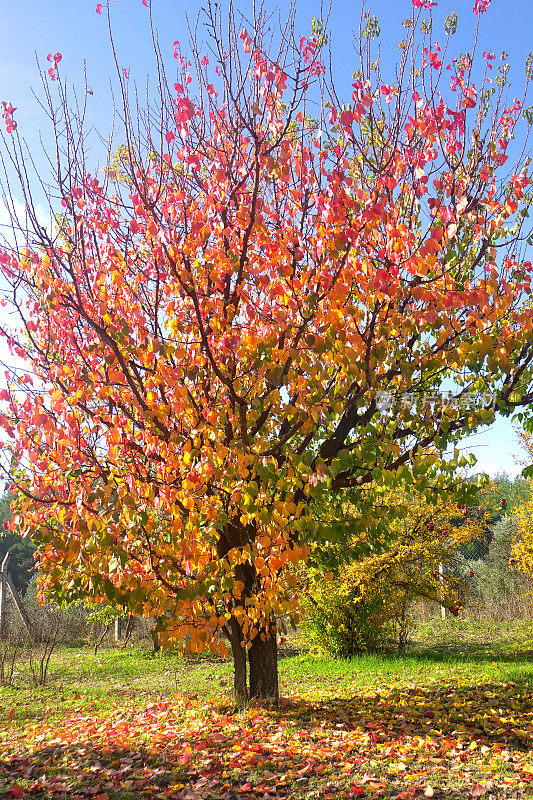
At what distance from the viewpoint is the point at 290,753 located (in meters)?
4.64

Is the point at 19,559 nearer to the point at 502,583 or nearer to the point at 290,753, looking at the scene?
the point at 502,583

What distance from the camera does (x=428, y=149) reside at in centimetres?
470

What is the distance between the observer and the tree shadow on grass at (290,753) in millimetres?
3965

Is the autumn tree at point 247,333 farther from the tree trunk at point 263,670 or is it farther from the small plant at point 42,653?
the small plant at point 42,653

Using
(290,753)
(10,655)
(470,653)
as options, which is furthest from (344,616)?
(10,655)

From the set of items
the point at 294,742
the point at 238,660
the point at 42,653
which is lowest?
the point at 42,653

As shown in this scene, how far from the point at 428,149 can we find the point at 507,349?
1893 mm

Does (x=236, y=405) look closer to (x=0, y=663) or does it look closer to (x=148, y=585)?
(x=148, y=585)

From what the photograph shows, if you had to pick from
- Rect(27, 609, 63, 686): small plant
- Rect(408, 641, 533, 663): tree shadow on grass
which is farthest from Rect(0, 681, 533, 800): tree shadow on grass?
Rect(408, 641, 533, 663): tree shadow on grass

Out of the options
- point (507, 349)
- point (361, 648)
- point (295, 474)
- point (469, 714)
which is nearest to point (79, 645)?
point (361, 648)

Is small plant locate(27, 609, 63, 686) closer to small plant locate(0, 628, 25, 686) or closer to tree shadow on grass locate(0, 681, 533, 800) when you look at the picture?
small plant locate(0, 628, 25, 686)

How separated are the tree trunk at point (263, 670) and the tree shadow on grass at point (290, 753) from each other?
1.01 feet

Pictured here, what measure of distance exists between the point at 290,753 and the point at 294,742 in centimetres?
34

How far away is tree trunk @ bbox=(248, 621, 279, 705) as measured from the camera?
21.3 feet
